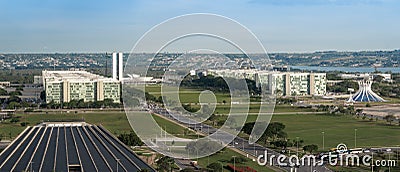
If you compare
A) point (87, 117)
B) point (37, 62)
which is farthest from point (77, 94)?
point (37, 62)

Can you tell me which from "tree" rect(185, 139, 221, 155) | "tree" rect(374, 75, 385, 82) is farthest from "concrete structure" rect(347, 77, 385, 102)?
"tree" rect(185, 139, 221, 155)

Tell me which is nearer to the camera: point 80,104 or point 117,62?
point 80,104

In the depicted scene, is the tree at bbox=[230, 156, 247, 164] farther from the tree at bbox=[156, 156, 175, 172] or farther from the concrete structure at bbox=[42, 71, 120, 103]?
the concrete structure at bbox=[42, 71, 120, 103]

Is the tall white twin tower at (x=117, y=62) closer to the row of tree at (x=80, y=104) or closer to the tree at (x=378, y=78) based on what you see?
the row of tree at (x=80, y=104)

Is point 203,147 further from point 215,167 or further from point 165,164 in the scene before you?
point 165,164

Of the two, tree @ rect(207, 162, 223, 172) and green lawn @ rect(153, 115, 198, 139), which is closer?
tree @ rect(207, 162, 223, 172)

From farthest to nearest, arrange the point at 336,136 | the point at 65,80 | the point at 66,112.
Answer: the point at 65,80, the point at 66,112, the point at 336,136

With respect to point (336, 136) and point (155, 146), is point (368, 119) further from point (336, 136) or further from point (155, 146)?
point (155, 146)

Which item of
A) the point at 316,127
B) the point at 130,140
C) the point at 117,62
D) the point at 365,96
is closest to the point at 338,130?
the point at 316,127
